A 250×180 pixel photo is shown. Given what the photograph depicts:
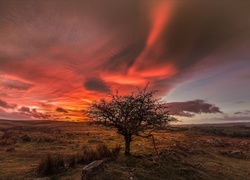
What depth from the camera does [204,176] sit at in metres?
13.7

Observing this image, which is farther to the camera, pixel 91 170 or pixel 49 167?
pixel 49 167

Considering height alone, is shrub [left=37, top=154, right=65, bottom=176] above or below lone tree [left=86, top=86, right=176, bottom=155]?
below

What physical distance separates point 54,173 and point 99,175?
3263mm

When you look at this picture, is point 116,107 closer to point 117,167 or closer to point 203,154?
point 117,167

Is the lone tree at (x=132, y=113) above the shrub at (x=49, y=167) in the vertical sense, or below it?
above

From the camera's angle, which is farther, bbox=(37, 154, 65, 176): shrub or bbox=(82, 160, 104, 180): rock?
bbox=(37, 154, 65, 176): shrub

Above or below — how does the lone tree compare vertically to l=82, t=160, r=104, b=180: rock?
above

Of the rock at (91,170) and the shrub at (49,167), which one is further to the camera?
the shrub at (49,167)

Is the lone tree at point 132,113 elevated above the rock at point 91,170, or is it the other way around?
Answer: the lone tree at point 132,113

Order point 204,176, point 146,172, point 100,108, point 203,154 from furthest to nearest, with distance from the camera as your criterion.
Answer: point 203,154, point 100,108, point 204,176, point 146,172

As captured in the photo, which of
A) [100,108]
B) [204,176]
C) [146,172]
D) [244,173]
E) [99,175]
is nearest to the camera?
[99,175]

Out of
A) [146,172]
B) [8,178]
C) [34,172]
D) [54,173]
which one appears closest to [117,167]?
[146,172]

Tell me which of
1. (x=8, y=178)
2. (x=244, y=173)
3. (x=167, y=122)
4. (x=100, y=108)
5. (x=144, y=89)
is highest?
(x=144, y=89)

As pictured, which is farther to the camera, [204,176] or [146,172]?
[204,176]
